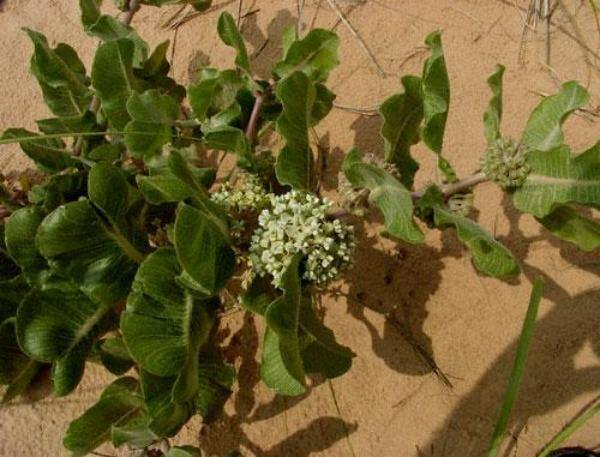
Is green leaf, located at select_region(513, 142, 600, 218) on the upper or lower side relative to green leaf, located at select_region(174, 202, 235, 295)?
upper

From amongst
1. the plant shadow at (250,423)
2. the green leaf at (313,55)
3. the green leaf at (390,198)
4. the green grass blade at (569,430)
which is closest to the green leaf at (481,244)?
the green leaf at (390,198)

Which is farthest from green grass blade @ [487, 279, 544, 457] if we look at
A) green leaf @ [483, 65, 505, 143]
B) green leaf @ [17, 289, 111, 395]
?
green leaf @ [17, 289, 111, 395]

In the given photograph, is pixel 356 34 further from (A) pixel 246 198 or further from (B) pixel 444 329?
(B) pixel 444 329

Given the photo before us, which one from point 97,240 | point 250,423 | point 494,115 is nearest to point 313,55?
point 494,115

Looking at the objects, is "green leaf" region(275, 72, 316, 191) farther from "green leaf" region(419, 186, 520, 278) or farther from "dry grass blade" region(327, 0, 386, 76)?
"dry grass blade" region(327, 0, 386, 76)

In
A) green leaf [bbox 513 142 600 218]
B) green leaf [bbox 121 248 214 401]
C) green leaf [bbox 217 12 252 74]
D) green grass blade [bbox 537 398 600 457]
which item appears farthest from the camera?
green leaf [bbox 217 12 252 74]

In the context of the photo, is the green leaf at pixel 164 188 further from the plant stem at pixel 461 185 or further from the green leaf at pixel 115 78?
the plant stem at pixel 461 185
